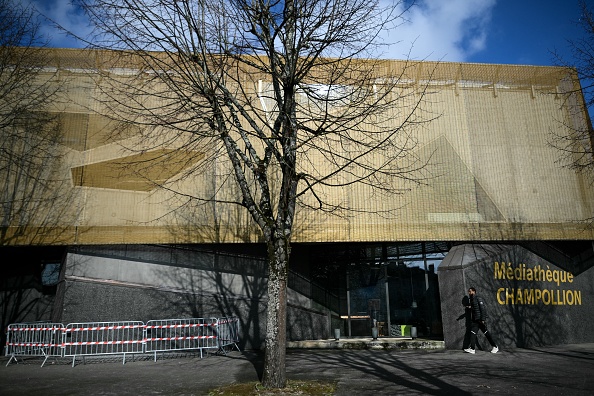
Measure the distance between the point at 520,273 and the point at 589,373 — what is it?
19.5ft

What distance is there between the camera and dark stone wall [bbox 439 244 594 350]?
13.7 metres

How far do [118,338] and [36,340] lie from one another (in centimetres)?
206

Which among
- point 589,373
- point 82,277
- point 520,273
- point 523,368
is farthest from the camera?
point 520,273

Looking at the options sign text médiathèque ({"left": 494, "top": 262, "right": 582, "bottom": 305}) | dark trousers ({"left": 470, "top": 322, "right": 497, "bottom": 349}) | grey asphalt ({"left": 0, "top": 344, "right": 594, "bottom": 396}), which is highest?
sign text médiathèque ({"left": 494, "top": 262, "right": 582, "bottom": 305})

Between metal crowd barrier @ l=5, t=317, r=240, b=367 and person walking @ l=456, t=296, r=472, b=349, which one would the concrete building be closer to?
person walking @ l=456, t=296, r=472, b=349

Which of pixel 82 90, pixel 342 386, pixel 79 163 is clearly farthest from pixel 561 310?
pixel 82 90

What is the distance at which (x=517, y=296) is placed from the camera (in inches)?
569

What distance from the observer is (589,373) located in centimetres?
907

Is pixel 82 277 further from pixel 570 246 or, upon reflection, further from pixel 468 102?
pixel 570 246

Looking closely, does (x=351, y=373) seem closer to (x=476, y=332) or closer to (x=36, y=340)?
(x=476, y=332)

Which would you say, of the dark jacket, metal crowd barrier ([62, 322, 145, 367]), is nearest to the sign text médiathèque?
the dark jacket

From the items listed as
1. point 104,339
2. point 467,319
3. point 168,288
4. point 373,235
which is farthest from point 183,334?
point 467,319

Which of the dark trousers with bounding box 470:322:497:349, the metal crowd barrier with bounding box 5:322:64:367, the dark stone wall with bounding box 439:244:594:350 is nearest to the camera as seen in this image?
the metal crowd barrier with bounding box 5:322:64:367

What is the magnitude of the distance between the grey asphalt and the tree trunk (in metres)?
1.14
